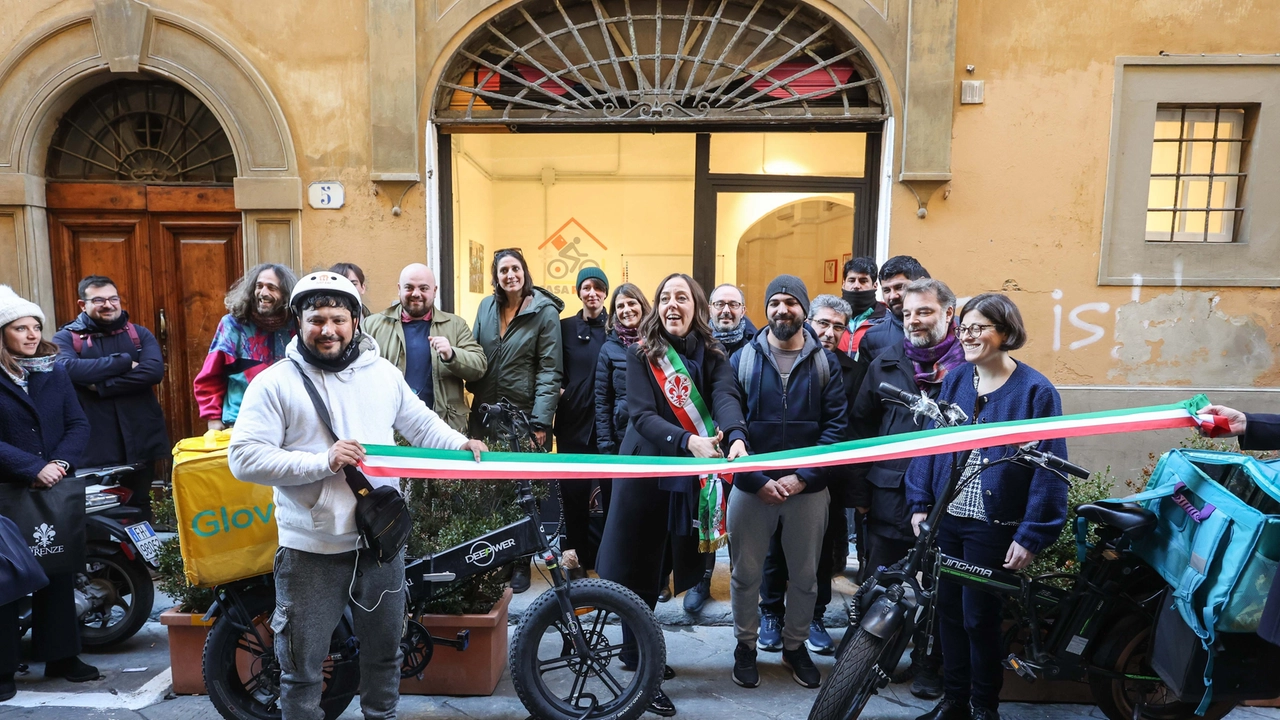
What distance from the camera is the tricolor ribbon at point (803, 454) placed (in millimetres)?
3037

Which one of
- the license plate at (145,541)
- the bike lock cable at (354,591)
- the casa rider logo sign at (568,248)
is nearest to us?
the bike lock cable at (354,591)

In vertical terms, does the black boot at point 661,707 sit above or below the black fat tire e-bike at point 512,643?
below

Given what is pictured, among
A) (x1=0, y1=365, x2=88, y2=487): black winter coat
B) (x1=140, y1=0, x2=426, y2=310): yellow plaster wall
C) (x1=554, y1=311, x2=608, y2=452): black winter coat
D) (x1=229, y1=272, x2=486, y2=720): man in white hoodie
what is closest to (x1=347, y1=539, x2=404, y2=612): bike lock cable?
(x1=229, y1=272, x2=486, y2=720): man in white hoodie

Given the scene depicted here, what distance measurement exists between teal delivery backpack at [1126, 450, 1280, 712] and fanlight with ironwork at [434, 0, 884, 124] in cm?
429

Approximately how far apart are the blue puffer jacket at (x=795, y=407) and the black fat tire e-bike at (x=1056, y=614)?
0.61 m

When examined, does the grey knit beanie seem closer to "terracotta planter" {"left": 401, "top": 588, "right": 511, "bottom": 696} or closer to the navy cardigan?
the navy cardigan

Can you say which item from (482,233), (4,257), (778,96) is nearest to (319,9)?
(482,233)

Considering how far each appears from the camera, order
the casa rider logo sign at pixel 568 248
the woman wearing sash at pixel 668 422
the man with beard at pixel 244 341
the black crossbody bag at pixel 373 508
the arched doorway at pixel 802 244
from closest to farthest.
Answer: the black crossbody bag at pixel 373 508 → the woman wearing sash at pixel 668 422 → the man with beard at pixel 244 341 → the arched doorway at pixel 802 244 → the casa rider logo sign at pixel 568 248

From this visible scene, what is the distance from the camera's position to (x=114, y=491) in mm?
4758

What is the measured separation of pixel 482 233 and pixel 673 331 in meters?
4.20

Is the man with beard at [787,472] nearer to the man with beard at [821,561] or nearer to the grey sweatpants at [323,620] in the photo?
the man with beard at [821,561]

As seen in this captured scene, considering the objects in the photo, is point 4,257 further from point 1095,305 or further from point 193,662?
point 1095,305

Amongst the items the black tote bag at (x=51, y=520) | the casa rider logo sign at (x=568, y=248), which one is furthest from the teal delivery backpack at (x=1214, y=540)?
the casa rider logo sign at (x=568, y=248)

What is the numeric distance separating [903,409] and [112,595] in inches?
179
